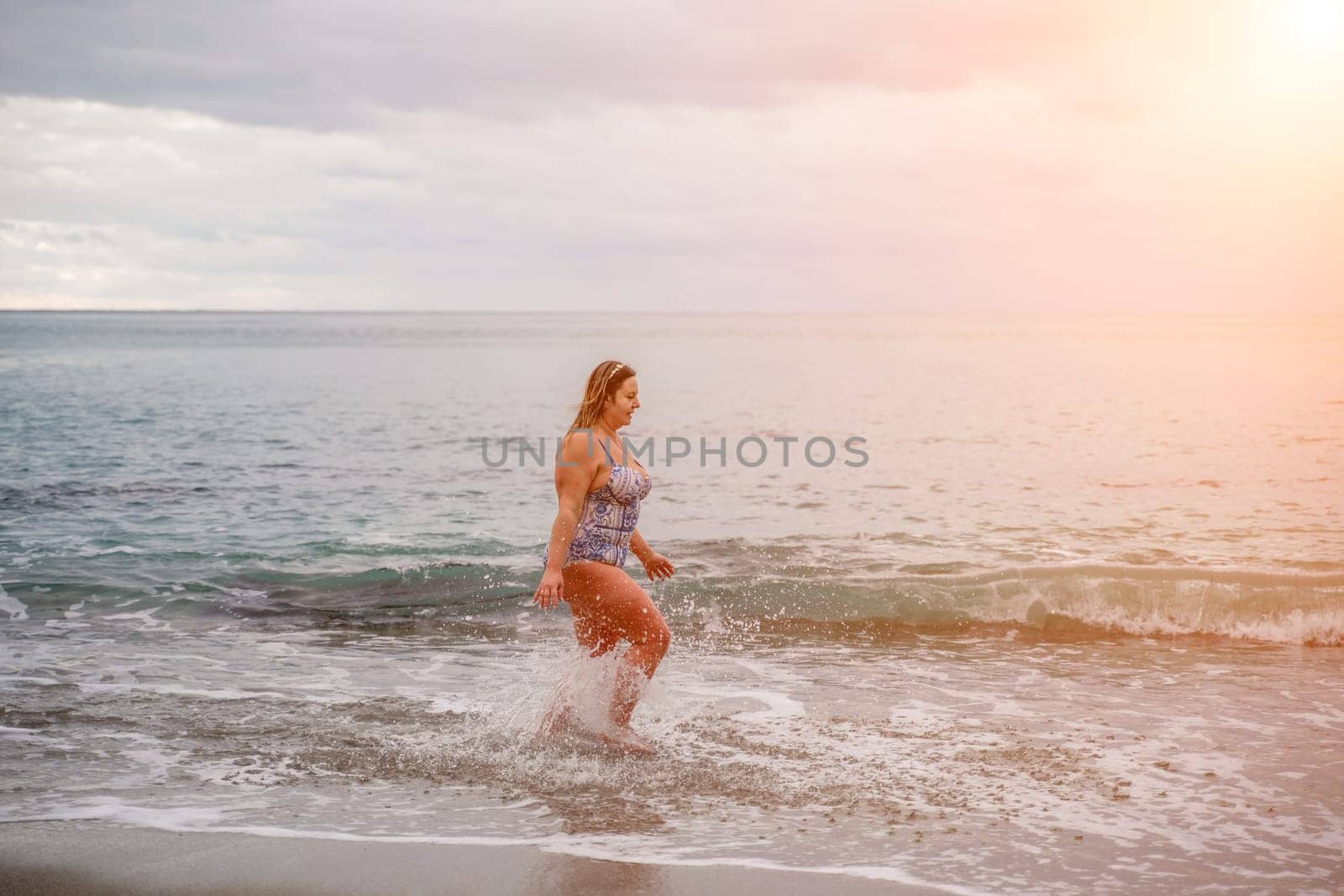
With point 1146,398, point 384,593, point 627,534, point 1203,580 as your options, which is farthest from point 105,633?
point 1146,398

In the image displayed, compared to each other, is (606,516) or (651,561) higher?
(606,516)

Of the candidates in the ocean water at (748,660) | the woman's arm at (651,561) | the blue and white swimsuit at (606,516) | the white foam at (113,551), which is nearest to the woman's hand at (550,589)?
the blue and white swimsuit at (606,516)

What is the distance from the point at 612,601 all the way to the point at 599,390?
46.6 inches

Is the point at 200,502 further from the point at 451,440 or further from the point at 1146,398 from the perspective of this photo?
the point at 1146,398

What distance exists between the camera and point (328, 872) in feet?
16.3

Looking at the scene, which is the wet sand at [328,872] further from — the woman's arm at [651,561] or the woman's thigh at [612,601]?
the woman's arm at [651,561]

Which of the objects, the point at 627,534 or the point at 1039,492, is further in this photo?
the point at 1039,492

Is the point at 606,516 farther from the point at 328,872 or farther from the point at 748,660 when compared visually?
the point at 748,660

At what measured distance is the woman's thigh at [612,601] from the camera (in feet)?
21.0

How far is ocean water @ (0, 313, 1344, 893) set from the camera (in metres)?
5.62

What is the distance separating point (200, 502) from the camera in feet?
62.1

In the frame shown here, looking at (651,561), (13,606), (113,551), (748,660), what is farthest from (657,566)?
(113,551)

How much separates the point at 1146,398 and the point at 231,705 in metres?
40.1

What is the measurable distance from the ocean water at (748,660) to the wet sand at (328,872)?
0.60 feet
